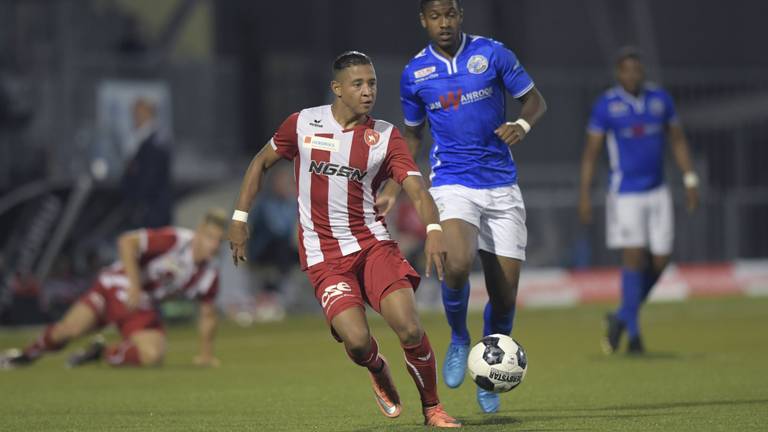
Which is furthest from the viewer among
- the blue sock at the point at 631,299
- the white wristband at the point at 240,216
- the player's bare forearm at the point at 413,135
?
the blue sock at the point at 631,299

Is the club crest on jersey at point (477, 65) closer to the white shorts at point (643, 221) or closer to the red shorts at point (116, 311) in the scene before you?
the white shorts at point (643, 221)

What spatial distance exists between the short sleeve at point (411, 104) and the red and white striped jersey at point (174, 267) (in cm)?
415

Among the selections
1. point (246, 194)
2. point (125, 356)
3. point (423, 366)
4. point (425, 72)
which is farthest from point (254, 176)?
point (125, 356)

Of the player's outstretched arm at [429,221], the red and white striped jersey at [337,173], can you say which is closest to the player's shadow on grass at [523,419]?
the player's outstretched arm at [429,221]

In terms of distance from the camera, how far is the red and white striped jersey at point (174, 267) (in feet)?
41.8

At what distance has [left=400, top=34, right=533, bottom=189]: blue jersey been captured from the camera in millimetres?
8938

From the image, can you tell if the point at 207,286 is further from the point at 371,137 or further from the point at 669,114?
the point at 371,137

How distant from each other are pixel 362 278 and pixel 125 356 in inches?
220

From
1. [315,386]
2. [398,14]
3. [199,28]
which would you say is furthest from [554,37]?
[315,386]

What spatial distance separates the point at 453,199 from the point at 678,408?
183 cm

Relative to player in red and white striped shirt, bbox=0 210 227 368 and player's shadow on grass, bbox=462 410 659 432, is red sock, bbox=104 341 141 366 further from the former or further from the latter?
player's shadow on grass, bbox=462 410 659 432

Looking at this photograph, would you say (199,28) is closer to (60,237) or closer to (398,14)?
(398,14)

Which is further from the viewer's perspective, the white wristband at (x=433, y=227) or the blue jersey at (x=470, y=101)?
the blue jersey at (x=470, y=101)

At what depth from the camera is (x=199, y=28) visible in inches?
930
